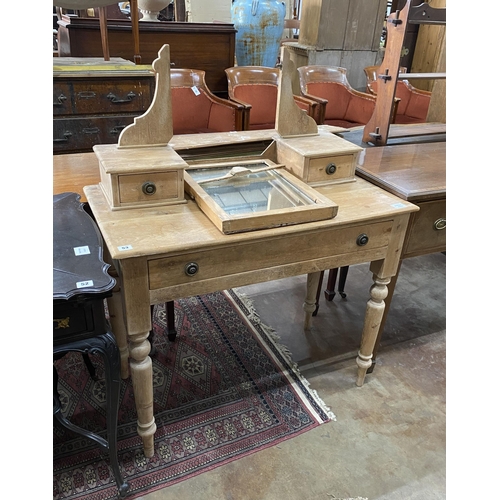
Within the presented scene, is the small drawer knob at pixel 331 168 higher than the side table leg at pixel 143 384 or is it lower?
higher

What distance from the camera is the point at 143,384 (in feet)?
4.48

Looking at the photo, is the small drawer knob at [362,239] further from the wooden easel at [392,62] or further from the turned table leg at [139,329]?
the wooden easel at [392,62]

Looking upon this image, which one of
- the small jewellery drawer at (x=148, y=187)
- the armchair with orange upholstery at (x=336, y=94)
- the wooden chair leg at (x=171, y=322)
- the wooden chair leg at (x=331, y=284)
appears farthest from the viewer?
the armchair with orange upholstery at (x=336, y=94)

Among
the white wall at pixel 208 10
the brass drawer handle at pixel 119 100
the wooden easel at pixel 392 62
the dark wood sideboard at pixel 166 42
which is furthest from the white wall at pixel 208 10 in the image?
the wooden easel at pixel 392 62

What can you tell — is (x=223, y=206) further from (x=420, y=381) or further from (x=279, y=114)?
(x=420, y=381)

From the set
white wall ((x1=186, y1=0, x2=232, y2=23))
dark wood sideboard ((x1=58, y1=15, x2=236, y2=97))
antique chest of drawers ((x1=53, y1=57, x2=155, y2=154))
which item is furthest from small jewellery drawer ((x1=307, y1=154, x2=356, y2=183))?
white wall ((x1=186, y1=0, x2=232, y2=23))

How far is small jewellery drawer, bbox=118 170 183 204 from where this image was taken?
1290 millimetres

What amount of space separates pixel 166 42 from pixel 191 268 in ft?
9.76

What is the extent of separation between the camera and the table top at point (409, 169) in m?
1.60

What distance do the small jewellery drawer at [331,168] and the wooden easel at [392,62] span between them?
0.59 m

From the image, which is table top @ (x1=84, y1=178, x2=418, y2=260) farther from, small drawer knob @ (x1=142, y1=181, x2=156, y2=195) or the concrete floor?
the concrete floor

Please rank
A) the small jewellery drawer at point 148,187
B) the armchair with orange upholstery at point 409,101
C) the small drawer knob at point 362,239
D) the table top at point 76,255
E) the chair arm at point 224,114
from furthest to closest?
1. the armchair with orange upholstery at point 409,101
2. the chair arm at point 224,114
3. the small drawer knob at point 362,239
4. the small jewellery drawer at point 148,187
5. the table top at point 76,255

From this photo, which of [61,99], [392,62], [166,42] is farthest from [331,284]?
[166,42]

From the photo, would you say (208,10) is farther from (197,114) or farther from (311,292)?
(311,292)
